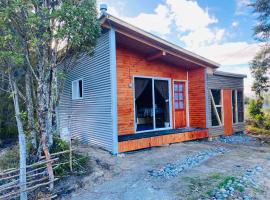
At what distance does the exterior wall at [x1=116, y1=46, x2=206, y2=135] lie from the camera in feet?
22.7

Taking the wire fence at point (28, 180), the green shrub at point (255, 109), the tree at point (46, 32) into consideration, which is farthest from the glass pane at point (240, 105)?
the wire fence at point (28, 180)

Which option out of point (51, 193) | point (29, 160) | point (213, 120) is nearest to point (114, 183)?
point (51, 193)

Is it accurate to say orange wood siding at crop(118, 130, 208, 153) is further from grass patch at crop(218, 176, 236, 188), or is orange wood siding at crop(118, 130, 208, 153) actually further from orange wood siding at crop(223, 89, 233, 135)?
grass patch at crop(218, 176, 236, 188)

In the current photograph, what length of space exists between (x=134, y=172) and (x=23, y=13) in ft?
14.3

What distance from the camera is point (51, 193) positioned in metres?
3.80

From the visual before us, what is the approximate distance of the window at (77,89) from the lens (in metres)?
7.61

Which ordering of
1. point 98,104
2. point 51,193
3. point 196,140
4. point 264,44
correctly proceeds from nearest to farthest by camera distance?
point 51,193 < point 98,104 < point 196,140 < point 264,44

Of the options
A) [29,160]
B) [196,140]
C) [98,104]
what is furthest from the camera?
[196,140]

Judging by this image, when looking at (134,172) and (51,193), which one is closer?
(51,193)

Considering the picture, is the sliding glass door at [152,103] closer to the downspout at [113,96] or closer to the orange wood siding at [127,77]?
the orange wood siding at [127,77]

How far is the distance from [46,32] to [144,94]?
4696mm

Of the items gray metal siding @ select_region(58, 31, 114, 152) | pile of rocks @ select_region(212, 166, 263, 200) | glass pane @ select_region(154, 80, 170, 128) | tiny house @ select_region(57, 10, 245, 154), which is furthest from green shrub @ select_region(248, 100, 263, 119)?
gray metal siding @ select_region(58, 31, 114, 152)

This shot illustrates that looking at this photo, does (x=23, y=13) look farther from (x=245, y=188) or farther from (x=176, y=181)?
(x=245, y=188)

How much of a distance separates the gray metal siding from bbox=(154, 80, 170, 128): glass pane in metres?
2.54
